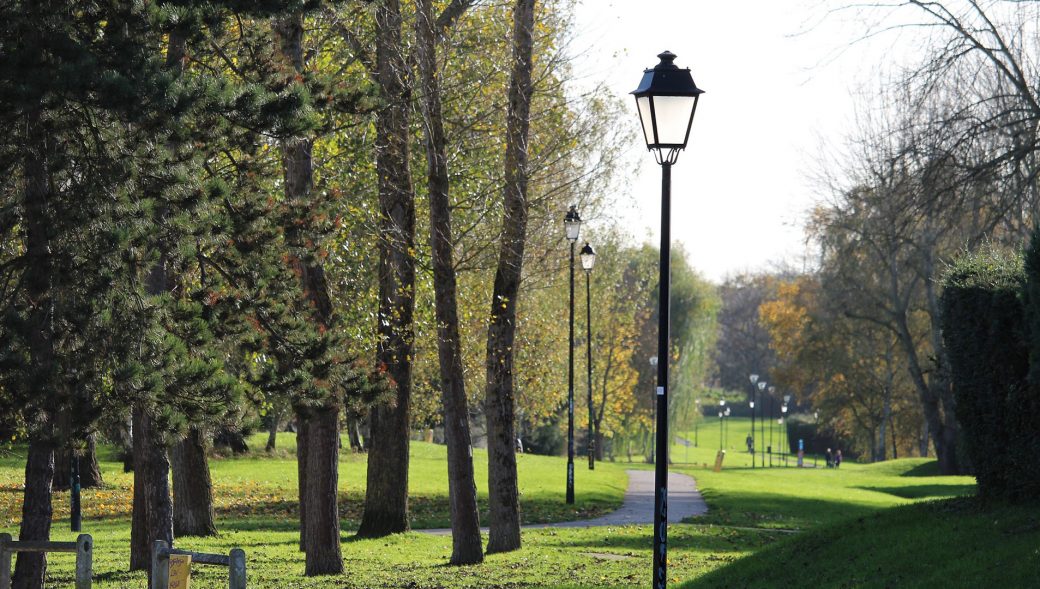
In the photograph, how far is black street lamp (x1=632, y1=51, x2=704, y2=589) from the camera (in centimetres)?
937

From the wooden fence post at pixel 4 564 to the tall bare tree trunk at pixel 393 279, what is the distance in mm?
4722

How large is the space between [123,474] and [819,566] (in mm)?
26536

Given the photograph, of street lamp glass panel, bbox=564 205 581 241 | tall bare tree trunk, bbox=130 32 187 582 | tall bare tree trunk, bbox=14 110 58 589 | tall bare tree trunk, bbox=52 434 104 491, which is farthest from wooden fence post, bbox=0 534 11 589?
tall bare tree trunk, bbox=52 434 104 491

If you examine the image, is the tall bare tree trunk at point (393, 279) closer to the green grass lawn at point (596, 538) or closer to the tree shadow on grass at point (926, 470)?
the green grass lawn at point (596, 538)

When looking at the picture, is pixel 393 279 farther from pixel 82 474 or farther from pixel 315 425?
pixel 82 474

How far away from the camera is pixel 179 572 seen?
30.7 ft

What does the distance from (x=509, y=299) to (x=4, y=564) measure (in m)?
8.70

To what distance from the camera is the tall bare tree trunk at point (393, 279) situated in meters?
16.7

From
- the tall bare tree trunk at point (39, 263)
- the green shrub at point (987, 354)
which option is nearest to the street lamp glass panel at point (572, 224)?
the green shrub at point (987, 354)

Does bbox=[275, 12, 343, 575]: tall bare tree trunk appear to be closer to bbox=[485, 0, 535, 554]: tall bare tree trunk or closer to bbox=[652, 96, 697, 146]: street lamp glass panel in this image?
bbox=[485, 0, 535, 554]: tall bare tree trunk

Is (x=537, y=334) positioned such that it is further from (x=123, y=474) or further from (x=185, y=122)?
(x=185, y=122)

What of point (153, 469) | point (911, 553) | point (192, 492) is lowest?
point (192, 492)

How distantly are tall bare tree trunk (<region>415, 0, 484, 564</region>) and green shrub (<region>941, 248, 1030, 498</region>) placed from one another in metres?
6.53

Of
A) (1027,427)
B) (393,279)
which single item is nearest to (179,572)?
(1027,427)
